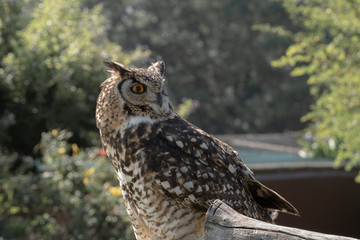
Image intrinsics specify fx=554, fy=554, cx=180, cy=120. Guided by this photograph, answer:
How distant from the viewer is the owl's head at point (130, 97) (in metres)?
2.43

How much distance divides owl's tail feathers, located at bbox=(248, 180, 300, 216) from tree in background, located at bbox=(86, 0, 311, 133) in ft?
77.2

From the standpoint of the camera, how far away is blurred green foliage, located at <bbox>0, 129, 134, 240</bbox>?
5.92 meters

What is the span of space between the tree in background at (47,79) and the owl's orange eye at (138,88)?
4.07 meters

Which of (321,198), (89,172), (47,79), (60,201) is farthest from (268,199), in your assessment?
(321,198)

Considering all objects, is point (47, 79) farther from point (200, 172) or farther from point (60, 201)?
point (200, 172)

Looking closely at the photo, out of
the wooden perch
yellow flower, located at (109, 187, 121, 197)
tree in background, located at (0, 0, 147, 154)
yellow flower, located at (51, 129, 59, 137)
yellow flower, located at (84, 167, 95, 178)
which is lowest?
yellow flower, located at (109, 187, 121, 197)

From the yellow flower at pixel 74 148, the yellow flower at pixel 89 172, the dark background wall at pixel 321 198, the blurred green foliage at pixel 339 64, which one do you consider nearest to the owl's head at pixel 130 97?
the blurred green foliage at pixel 339 64

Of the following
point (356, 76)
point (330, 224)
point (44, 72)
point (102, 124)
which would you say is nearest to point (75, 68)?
point (44, 72)

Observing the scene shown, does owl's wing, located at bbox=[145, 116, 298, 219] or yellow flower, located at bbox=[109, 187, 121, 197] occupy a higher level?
owl's wing, located at bbox=[145, 116, 298, 219]

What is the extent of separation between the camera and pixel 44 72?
6.54 m

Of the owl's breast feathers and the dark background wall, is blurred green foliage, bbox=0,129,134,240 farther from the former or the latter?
the owl's breast feathers

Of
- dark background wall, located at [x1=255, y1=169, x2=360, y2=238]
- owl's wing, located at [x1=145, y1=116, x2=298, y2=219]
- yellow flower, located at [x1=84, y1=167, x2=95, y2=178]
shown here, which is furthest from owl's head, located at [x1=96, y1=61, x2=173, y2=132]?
dark background wall, located at [x1=255, y1=169, x2=360, y2=238]

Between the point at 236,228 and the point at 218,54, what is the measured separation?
26.8 metres

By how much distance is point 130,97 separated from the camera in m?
2.44
